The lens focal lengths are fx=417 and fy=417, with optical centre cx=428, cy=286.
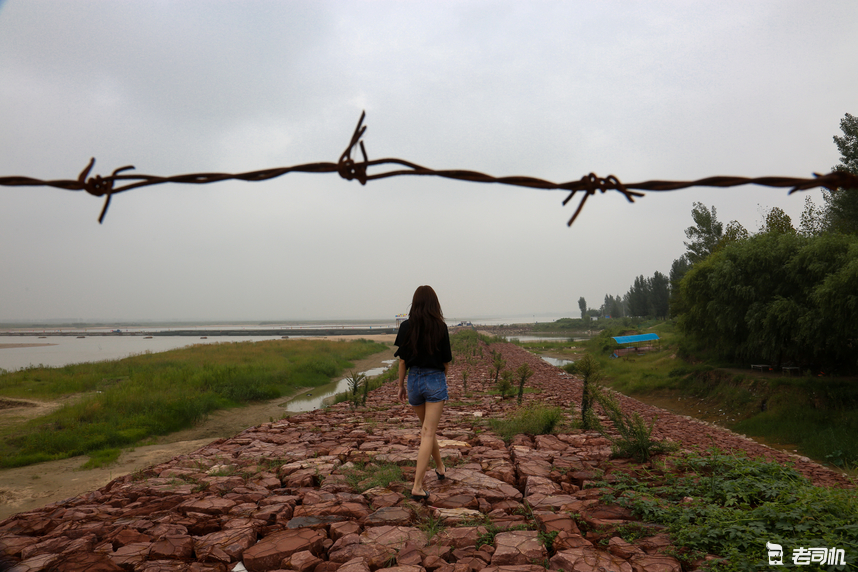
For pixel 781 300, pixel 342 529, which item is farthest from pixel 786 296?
pixel 342 529

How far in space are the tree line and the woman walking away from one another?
11.7 m

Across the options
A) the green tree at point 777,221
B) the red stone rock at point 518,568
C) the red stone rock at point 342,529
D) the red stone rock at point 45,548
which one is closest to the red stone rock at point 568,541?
the red stone rock at point 518,568

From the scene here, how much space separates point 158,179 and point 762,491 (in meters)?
4.55

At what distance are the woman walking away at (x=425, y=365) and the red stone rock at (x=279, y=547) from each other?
95cm

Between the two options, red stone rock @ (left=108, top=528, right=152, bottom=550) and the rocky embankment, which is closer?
the rocky embankment

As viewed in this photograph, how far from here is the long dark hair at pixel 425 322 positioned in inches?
140

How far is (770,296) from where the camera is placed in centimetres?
1389

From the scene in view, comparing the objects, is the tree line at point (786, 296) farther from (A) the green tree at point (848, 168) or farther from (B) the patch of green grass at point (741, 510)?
(B) the patch of green grass at point (741, 510)

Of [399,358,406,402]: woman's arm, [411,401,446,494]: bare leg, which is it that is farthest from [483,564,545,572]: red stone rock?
[399,358,406,402]: woman's arm

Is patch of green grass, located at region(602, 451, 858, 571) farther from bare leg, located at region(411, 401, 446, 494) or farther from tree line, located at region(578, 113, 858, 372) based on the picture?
tree line, located at region(578, 113, 858, 372)

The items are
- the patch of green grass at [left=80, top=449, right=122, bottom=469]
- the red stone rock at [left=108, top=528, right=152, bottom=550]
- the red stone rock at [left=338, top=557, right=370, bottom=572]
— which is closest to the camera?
the red stone rock at [left=338, top=557, right=370, bottom=572]

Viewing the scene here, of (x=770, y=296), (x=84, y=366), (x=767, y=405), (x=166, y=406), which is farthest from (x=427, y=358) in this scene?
(x=84, y=366)

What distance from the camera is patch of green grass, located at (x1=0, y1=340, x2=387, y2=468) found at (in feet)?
27.6

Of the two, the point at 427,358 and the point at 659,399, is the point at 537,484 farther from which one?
the point at 659,399
